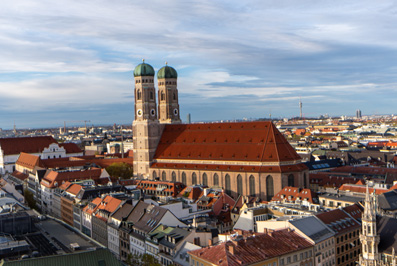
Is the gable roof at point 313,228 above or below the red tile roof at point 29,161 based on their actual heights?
below

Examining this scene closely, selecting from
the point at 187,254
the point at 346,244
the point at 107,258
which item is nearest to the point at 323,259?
the point at 346,244

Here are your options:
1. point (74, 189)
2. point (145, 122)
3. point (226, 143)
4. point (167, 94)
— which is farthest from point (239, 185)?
point (167, 94)

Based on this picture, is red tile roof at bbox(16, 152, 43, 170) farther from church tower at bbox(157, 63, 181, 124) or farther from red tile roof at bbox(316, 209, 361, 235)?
red tile roof at bbox(316, 209, 361, 235)

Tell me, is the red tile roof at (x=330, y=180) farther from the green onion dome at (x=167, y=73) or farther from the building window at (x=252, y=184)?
the green onion dome at (x=167, y=73)

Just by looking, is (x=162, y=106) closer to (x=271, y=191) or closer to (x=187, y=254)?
(x=271, y=191)

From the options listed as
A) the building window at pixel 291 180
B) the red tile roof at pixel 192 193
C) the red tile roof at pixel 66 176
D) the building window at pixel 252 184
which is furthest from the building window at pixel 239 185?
the red tile roof at pixel 66 176

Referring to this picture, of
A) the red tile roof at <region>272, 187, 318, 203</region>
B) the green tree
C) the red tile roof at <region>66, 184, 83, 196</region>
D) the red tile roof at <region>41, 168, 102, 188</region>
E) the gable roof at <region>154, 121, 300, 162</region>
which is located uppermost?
the gable roof at <region>154, 121, 300, 162</region>

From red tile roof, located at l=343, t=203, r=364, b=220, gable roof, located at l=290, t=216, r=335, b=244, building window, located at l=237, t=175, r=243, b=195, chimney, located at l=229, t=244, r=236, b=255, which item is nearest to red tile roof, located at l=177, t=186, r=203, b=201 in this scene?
building window, located at l=237, t=175, r=243, b=195
